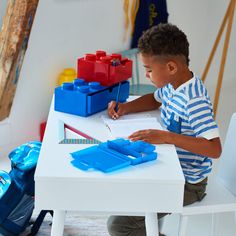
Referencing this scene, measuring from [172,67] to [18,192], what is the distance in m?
0.96

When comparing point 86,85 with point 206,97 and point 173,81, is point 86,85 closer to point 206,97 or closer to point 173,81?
point 173,81

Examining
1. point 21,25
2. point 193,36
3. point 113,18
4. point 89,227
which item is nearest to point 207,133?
point 89,227

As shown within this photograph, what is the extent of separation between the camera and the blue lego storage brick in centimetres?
209

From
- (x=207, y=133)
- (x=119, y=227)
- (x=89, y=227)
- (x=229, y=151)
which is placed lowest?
(x=89, y=227)

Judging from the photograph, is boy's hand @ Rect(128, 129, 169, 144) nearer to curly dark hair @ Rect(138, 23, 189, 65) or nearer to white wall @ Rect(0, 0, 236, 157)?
curly dark hair @ Rect(138, 23, 189, 65)

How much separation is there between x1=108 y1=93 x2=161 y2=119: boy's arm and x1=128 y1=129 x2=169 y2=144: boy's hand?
0.30 metres

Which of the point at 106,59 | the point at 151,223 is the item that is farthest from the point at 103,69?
the point at 151,223

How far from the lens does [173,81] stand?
6.70 feet

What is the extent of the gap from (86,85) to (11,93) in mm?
1189

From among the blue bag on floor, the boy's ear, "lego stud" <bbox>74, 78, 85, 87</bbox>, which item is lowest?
the blue bag on floor

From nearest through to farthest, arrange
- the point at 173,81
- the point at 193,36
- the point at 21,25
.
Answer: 1. the point at 173,81
2. the point at 21,25
3. the point at 193,36

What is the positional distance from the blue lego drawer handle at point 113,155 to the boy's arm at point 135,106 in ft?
1.21

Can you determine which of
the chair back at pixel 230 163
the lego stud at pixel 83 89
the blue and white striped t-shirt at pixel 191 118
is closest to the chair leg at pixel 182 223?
the blue and white striped t-shirt at pixel 191 118

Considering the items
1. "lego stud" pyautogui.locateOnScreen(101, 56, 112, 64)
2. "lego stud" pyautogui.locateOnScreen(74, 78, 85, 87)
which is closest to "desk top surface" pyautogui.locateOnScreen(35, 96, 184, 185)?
"lego stud" pyautogui.locateOnScreen(74, 78, 85, 87)
